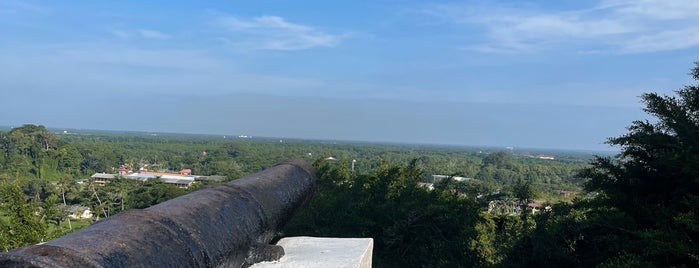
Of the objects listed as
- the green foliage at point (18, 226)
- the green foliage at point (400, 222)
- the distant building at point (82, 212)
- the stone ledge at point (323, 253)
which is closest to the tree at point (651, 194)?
the stone ledge at point (323, 253)

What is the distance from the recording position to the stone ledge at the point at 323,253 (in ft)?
12.1

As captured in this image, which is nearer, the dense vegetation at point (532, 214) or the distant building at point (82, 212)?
the dense vegetation at point (532, 214)

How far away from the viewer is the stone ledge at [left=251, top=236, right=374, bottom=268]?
3695 mm

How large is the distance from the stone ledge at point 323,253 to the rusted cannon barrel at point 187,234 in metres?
0.15

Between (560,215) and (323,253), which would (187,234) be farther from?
(560,215)

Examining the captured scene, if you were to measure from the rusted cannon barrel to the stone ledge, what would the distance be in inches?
5.8

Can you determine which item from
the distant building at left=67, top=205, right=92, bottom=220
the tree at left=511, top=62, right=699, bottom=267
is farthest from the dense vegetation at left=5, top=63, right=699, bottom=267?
the distant building at left=67, top=205, right=92, bottom=220

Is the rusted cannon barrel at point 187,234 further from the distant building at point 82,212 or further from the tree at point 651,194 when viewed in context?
the distant building at point 82,212

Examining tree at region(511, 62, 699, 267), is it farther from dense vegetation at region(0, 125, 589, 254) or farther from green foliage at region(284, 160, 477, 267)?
green foliage at region(284, 160, 477, 267)

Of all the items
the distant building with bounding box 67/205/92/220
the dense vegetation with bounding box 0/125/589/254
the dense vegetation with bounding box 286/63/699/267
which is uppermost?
the dense vegetation with bounding box 286/63/699/267

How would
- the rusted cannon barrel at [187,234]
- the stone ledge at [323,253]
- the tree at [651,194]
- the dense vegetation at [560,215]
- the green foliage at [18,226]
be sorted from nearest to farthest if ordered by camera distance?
the rusted cannon barrel at [187,234]
the stone ledge at [323,253]
the tree at [651,194]
the dense vegetation at [560,215]
the green foliage at [18,226]

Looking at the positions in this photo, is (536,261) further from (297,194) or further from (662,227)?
(297,194)


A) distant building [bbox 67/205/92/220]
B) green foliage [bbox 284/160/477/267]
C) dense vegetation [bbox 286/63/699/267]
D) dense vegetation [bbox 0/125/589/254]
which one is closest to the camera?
dense vegetation [bbox 286/63/699/267]

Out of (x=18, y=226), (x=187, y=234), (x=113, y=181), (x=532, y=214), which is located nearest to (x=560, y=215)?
(x=532, y=214)
